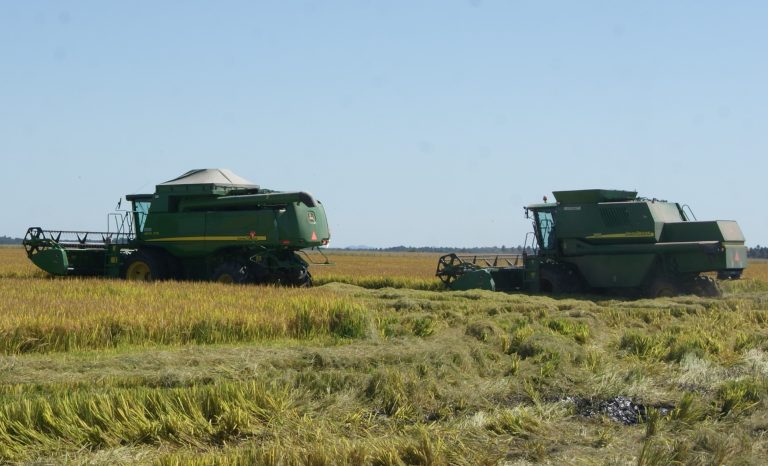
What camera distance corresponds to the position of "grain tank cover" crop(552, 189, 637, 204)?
69.7 ft

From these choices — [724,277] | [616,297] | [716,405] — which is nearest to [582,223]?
[616,297]

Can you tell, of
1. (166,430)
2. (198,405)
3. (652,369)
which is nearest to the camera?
(166,430)

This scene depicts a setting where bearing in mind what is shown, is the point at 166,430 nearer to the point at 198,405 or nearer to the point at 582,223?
the point at 198,405

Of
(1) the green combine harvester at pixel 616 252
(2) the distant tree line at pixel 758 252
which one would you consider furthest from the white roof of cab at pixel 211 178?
(2) the distant tree line at pixel 758 252

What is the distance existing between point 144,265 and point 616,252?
10.9 metres

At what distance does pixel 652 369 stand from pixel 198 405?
219 inches

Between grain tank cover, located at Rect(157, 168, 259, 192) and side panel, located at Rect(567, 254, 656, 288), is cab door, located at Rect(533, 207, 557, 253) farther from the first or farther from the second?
grain tank cover, located at Rect(157, 168, 259, 192)

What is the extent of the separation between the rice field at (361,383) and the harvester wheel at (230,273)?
15.4 feet

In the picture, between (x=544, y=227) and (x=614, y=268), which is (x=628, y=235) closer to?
(x=614, y=268)

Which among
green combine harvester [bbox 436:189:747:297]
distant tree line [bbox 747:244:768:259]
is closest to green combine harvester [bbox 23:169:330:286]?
green combine harvester [bbox 436:189:747:297]

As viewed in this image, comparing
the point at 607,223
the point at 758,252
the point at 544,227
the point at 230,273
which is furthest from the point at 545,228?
the point at 758,252

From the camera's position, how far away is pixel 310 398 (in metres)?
8.60

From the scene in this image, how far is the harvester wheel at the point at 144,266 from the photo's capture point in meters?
21.6

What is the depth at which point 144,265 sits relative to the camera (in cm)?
2183
